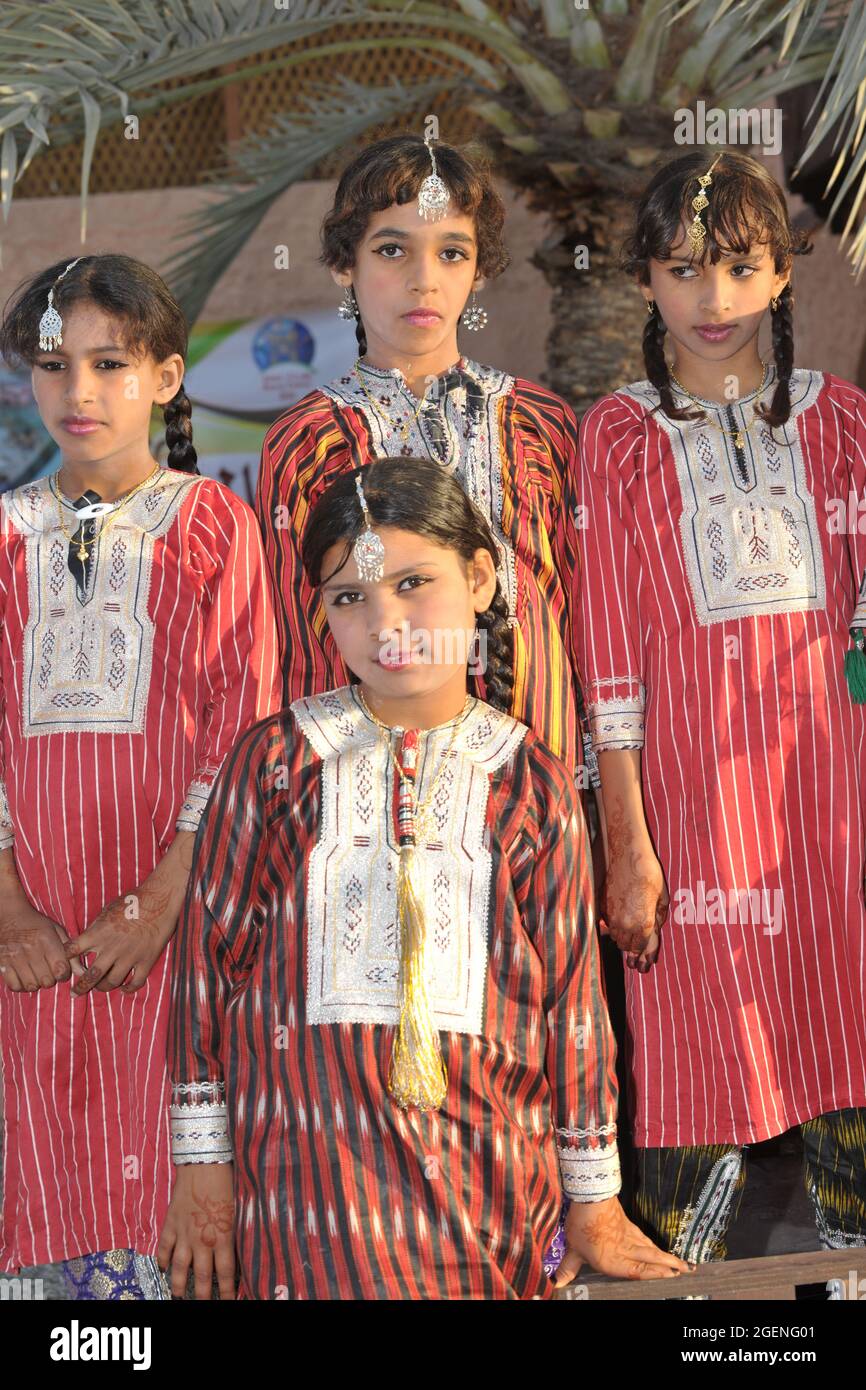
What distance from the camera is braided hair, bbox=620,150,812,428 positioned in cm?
299

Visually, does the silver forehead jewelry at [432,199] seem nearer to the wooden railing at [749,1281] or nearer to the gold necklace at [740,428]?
the gold necklace at [740,428]

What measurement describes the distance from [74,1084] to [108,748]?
0.55 meters

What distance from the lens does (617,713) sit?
3062 mm

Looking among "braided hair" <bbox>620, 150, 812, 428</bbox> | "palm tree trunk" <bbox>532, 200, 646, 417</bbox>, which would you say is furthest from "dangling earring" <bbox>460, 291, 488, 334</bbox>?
"palm tree trunk" <bbox>532, 200, 646, 417</bbox>

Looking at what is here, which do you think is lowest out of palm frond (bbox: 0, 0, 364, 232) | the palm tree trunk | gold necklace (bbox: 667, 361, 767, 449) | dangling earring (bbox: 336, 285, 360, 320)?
gold necklace (bbox: 667, 361, 767, 449)

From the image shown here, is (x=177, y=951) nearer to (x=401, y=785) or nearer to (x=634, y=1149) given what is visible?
(x=401, y=785)

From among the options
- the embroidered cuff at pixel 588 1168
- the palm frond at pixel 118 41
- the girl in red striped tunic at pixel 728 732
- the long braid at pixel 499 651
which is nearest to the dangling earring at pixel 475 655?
the long braid at pixel 499 651

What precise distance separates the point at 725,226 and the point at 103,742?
1326mm

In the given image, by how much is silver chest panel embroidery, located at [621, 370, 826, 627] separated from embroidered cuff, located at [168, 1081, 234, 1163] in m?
1.15

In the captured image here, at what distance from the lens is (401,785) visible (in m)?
2.51

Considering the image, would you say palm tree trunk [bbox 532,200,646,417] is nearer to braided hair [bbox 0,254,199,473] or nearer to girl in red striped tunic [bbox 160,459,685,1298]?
braided hair [bbox 0,254,199,473]
